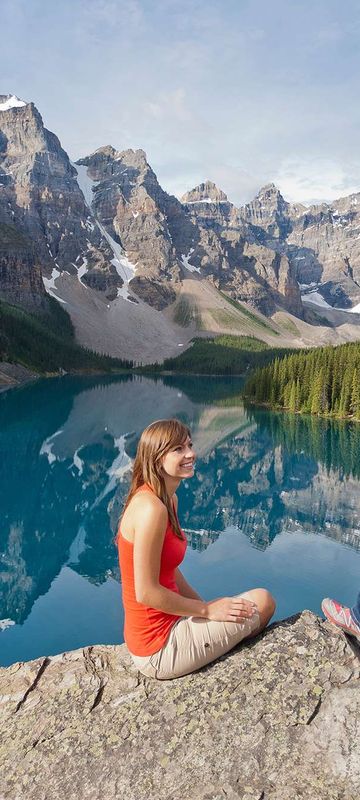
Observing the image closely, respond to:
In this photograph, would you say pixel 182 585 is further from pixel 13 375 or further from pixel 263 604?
pixel 13 375

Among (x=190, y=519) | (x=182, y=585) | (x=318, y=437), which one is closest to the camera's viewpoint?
(x=182, y=585)

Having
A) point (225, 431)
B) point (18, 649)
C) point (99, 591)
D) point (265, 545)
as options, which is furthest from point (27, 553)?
point (225, 431)

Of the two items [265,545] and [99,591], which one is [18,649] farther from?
[265,545]

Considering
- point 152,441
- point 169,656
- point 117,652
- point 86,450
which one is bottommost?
point 86,450

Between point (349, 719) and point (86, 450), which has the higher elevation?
point (349, 719)

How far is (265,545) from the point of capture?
3092 cm

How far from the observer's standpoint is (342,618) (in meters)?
6.34

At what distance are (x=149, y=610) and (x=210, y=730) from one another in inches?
52.1

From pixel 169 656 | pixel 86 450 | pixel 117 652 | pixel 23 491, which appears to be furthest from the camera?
pixel 86 450

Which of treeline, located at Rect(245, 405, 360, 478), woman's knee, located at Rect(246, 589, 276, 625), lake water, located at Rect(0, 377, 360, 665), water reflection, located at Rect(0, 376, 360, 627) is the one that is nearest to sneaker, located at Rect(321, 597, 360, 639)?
woman's knee, located at Rect(246, 589, 276, 625)

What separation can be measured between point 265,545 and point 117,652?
24.9 m

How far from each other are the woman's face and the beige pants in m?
1.69

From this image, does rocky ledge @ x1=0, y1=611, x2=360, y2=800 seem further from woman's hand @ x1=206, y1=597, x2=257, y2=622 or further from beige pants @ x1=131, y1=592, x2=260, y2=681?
woman's hand @ x1=206, y1=597, x2=257, y2=622

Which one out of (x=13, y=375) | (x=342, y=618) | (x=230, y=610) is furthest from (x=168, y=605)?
(x=13, y=375)
